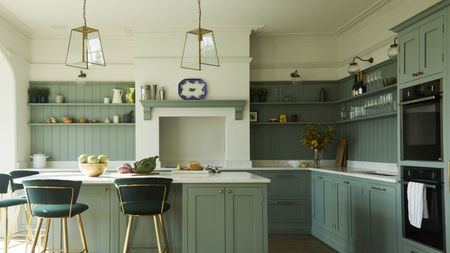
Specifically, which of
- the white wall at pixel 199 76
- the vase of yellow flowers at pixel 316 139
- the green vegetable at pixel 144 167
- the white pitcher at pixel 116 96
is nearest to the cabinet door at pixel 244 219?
the green vegetable at pixel 144 167

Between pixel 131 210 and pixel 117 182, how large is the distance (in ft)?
0.88

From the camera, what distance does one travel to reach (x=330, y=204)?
5.99 metres

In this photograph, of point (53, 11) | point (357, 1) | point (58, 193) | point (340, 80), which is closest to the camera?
point (58, 193)

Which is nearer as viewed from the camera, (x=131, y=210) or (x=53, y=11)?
(x=131, y=210)

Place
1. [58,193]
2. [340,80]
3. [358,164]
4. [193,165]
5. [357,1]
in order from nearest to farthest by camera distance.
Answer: [58,193] < [193,165] < [357,1] < [358,164] < [340,80]

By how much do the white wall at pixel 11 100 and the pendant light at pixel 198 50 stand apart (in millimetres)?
3402

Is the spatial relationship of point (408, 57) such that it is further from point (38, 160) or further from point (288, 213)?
point (38, 160)

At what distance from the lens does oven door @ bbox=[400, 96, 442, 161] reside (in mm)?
3668

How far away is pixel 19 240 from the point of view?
613 centimetres

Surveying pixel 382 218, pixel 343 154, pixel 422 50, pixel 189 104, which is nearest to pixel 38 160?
pixel 189 104

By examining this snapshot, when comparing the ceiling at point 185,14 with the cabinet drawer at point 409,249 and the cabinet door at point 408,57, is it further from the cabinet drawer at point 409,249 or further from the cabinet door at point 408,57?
the cabinet drawer at point 409,249

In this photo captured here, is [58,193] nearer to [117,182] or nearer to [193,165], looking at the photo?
[117,182]

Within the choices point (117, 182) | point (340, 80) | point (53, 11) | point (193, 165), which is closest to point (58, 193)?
point (117, 182)

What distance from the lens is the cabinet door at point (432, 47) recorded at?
361 centimetres
